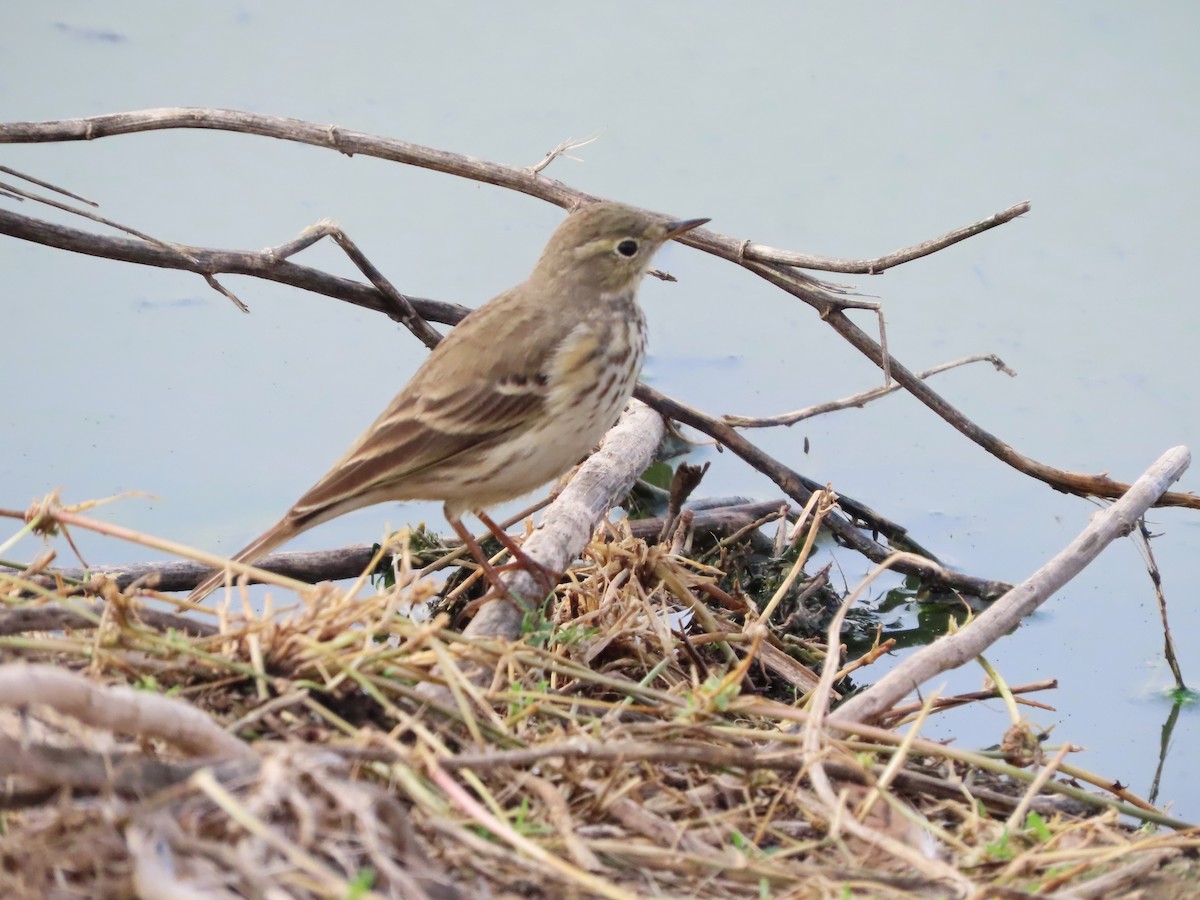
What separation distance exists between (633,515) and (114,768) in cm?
367

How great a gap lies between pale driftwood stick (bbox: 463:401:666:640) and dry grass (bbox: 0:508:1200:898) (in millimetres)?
394

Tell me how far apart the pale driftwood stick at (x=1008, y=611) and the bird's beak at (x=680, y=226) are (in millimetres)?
1629

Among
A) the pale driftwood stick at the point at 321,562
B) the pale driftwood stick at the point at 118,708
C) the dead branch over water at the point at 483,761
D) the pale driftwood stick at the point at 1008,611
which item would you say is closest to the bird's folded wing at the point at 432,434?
the dead branch over water at the point at 483,761

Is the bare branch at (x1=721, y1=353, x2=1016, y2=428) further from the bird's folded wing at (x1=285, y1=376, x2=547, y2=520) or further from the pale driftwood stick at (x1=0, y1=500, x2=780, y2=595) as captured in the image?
the bird's folded wing at (x1=285, y1=376, x2=547, y2=520)

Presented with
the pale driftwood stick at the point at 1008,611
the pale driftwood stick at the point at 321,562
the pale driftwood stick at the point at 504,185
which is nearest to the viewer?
the pale driftwood stick at the point at 1008,611

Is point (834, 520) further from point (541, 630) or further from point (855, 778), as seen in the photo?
point (855, 778)

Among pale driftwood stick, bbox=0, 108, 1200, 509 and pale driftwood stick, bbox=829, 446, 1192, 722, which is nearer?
pale driftwood stick, bbox=829, 446, 1192, 722

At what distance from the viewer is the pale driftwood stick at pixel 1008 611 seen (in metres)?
3.11

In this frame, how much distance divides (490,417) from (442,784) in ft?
6.76

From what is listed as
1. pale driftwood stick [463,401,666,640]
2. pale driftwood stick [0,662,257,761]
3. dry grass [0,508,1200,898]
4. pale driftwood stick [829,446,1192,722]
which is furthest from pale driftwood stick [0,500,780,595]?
pale driftwood stick [0,662,257,761]

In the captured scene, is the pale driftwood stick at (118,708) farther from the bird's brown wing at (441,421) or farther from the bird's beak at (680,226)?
the bird's beak at (680,226)

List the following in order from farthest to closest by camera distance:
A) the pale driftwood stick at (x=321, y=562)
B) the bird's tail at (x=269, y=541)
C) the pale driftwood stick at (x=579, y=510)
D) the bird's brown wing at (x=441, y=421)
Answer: the pale driftwood stick at (x=321, y=562), the bird's brown wing at (x=441, y=421), the bird's tail at (x=269, y=541), the pale driftwood stick at (x=579, y=510)

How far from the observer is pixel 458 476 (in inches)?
167

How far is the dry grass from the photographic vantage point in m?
2.00
